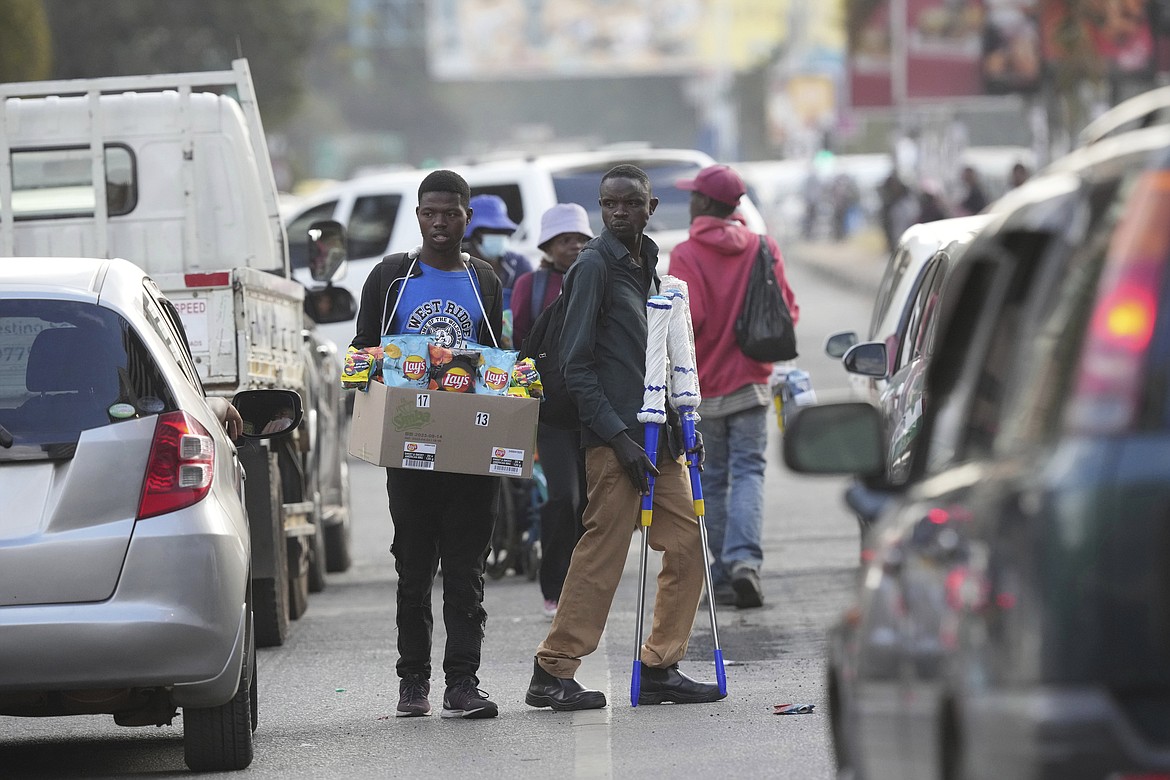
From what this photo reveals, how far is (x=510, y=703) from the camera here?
8.07 meters

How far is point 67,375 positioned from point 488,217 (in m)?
5.36

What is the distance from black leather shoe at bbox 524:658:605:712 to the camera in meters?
7.71

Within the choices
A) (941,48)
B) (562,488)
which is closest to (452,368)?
(562,488)

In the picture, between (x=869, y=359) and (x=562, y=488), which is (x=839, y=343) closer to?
(x=869, y=359)

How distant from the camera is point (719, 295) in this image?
10.3m

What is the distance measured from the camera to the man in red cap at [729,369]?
1025cm

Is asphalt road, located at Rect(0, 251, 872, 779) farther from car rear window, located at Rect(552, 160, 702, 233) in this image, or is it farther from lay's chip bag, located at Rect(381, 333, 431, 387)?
car rear window, located at Rect(552, 160, 702, 233)

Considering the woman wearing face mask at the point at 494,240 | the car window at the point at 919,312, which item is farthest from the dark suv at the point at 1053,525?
the woman wearing face mask at the point at 494,240

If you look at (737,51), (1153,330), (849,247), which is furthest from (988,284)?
(737,51)

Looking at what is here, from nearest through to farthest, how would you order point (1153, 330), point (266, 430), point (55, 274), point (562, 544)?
point (1153, 330)
point (55, 274)
point (266, 430)
point (562, 544)

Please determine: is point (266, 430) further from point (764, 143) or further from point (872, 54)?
A: point (764, 143)

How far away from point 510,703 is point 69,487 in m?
2.37

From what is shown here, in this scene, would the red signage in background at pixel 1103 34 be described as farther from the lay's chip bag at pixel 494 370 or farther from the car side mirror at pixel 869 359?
the lay's chip bag at pixel 494 370

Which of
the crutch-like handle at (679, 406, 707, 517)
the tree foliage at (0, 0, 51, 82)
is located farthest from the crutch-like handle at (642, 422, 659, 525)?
the tree foliage at (0, 0, 51, 82)
